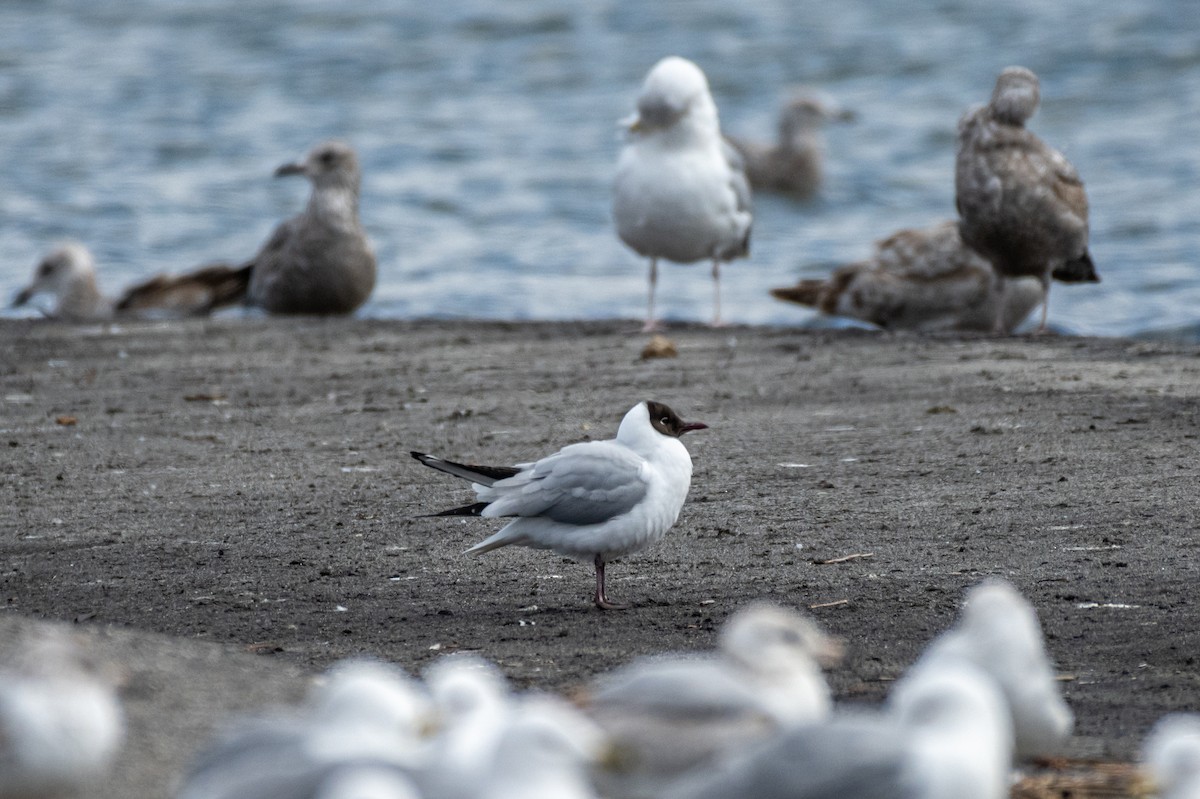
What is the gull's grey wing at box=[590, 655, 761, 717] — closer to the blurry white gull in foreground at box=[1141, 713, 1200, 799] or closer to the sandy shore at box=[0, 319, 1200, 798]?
the blurry white gull in foreground at box=[1141, 713, 1200, 799]

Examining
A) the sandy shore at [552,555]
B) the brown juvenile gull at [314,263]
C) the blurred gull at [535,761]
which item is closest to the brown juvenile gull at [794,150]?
the brown juvenile gull at [314,263]

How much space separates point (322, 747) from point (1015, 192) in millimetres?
7466

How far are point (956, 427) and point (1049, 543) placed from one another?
1631 mm

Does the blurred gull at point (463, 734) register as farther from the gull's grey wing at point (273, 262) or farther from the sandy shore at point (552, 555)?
the gull's grey wing at point (273, 262)

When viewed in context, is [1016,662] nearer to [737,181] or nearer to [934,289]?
[934,289]

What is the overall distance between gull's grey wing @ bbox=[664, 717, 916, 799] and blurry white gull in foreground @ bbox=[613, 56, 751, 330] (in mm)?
7468

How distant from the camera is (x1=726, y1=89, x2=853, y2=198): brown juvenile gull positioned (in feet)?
60.2

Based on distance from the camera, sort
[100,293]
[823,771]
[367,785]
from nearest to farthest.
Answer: [367,785], [823,771], [100,293]

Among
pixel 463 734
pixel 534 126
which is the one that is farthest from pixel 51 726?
pixel 534 126

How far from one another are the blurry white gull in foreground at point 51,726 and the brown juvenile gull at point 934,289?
25.8ft

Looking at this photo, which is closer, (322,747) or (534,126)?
(322,747)

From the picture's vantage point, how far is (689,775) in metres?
3.00

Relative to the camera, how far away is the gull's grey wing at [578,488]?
523cm

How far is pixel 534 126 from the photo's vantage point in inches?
824
